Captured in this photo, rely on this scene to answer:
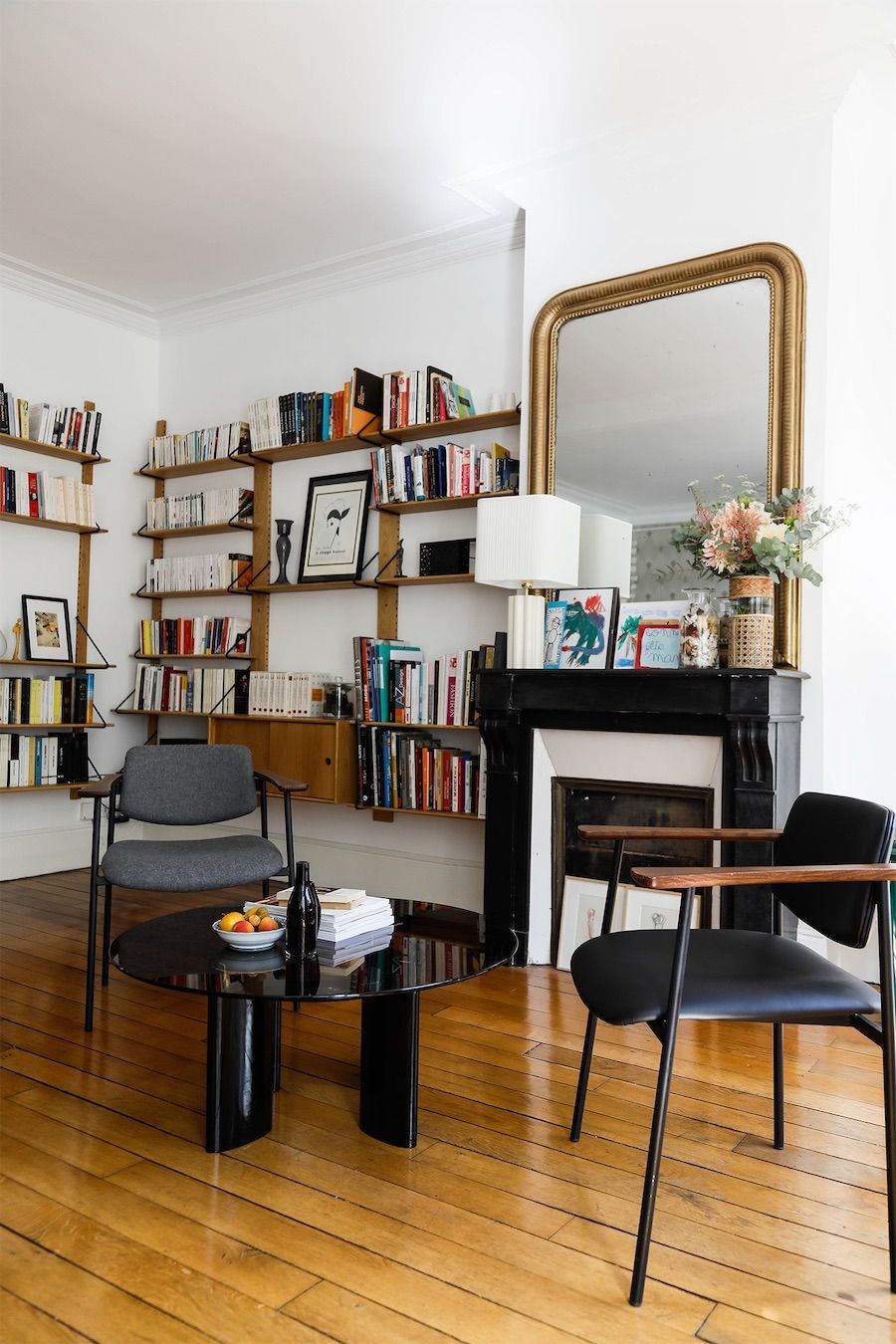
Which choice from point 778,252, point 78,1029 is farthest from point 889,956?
point 778,252

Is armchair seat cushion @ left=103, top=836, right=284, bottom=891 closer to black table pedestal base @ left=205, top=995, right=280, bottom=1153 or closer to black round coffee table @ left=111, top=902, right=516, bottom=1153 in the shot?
black round coffee table @ left=111, top=902, right=516, bottom=1153

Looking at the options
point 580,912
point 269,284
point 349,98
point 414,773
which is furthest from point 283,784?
point 269,284

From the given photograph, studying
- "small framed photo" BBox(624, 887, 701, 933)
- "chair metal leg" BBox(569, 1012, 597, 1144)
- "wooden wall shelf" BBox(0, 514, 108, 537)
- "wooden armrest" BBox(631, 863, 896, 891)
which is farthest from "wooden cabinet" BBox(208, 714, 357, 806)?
"wooden armrest" BBox(631, 863, 896, 891)

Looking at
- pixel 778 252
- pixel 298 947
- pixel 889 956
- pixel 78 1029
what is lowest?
pixel 78 1029

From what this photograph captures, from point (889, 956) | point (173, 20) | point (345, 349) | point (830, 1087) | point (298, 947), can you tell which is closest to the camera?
point (889, 956)

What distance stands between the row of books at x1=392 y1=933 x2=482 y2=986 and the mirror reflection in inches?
69.3

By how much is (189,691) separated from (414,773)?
1554mm

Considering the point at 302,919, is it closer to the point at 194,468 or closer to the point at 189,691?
the point at 189,691

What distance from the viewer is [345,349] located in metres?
4.90

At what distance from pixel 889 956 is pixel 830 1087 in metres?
1.04

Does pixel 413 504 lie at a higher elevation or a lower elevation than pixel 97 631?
higher

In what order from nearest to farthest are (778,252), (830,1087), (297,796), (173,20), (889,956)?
(889,956), (830,1087), (173,20), (778,252), (297,796)

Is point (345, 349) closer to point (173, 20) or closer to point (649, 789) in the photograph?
point (173, 20)

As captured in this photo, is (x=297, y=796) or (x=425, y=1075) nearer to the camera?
(x=425, y=1075)
